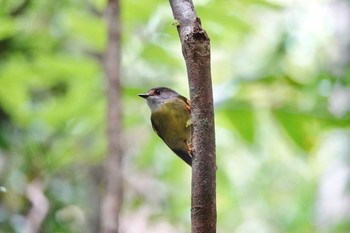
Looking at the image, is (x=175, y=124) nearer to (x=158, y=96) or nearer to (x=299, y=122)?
(x=158, y=96)

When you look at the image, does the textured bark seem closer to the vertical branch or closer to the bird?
the bird

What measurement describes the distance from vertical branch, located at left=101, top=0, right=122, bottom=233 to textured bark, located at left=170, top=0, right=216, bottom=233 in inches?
26.4

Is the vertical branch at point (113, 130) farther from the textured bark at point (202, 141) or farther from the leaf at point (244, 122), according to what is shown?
the textured bark at point (202, 141)

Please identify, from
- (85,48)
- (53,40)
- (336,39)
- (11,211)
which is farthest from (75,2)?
(336,39)

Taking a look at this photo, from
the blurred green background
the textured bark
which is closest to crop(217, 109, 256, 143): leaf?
the blurred green background

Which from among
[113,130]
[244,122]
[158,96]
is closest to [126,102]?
[244,122]

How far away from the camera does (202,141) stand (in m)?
0.64

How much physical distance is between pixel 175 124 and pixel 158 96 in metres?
0.16

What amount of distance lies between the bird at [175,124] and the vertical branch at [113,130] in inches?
17.9

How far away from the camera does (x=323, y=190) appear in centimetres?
362

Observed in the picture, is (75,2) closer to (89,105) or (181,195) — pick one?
(89,105)

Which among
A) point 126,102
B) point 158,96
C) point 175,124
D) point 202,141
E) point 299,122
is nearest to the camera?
point 202,141

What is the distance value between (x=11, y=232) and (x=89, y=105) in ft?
1.71

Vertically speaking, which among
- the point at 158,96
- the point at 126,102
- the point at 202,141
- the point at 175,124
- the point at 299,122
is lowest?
the point at 202,141
